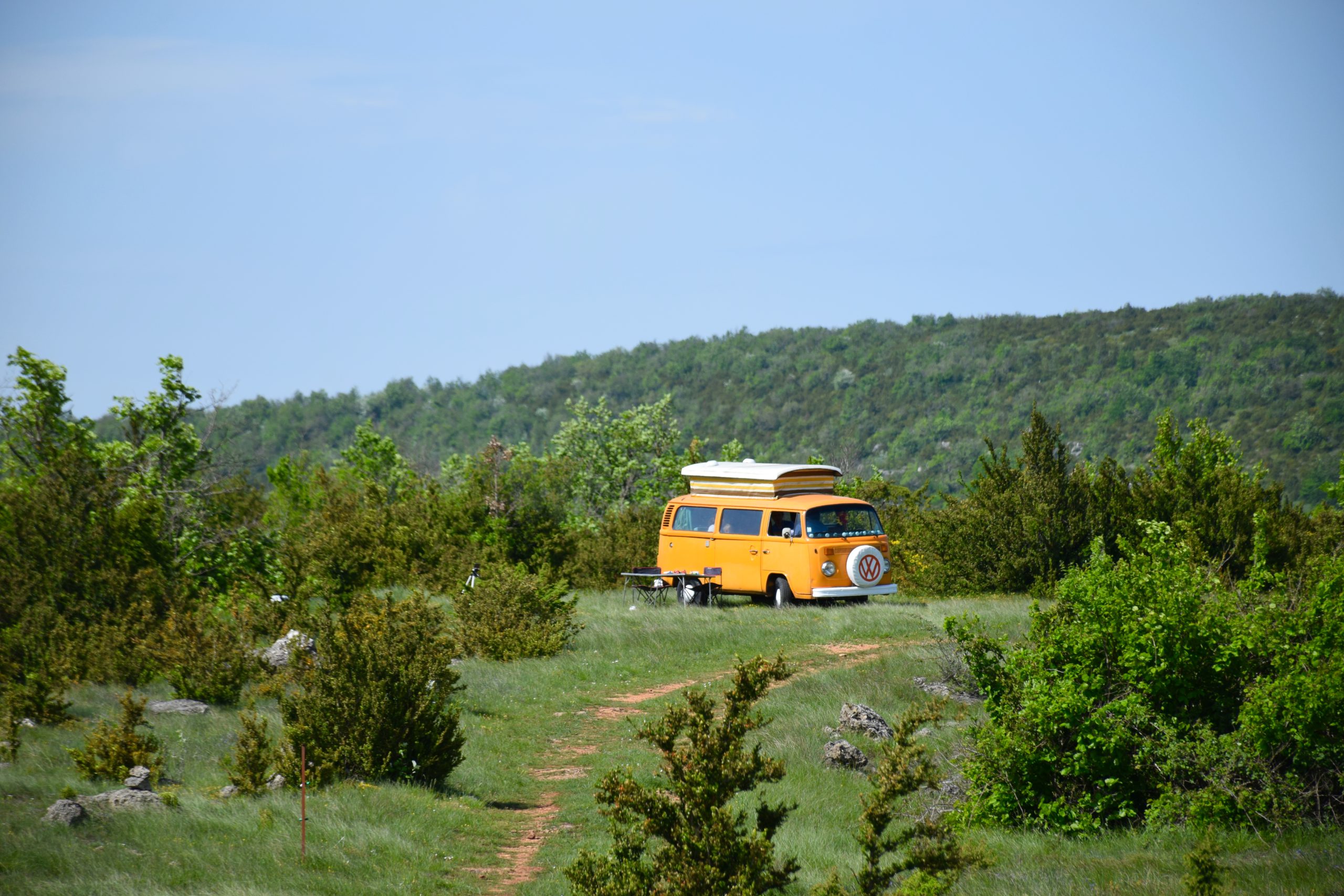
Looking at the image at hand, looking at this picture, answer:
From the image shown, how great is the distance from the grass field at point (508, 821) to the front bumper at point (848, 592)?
12.8 feet

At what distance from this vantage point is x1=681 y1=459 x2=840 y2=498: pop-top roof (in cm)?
2041

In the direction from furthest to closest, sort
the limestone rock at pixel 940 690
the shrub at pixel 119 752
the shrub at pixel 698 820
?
the limestone rock at pixel 940 690, the shrub at pixel 119 752, the shrub at pixel 698 820

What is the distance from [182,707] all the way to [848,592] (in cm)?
1137

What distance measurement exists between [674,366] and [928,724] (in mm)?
104574

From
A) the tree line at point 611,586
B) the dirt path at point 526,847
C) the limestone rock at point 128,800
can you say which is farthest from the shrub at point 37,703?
the dirt path at point 526,847

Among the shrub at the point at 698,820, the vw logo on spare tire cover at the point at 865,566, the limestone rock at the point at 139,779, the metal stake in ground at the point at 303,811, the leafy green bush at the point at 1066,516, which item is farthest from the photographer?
the leafy green bush at the point at 1066,516

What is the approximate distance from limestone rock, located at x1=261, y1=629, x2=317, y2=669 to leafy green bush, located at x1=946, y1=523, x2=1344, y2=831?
923 centimetres

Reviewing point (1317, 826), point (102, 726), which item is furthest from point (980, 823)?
point (102, 726)

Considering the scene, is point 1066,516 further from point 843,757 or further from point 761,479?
point 843,757

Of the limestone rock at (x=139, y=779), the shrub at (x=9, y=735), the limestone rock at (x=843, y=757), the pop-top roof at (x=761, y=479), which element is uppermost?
the pop-top roof at (x=761, y=479)

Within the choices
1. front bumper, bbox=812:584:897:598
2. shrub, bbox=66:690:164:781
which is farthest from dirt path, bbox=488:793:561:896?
front bumper, bbox=812:584:897:598

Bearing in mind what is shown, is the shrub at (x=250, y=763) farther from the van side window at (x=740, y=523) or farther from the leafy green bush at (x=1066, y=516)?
the leafy green bush at (x=1066, y=516)

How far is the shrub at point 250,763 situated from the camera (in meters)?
9.05

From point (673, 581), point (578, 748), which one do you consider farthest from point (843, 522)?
point (578, 748)
